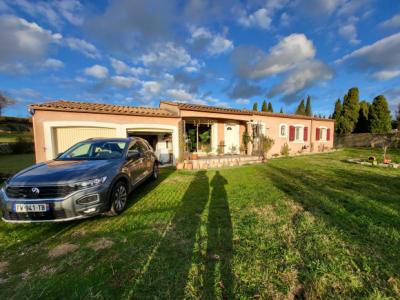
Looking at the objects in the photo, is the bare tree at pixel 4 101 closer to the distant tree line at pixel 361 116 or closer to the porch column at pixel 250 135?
the porch column at pixel 250 135

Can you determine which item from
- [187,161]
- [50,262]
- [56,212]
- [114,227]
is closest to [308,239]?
[114,227]

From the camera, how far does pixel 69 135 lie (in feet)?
25.7

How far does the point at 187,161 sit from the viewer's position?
954 centimetres

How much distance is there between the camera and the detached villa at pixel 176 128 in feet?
24.4

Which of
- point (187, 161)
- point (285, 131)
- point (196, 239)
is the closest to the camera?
point (196, 239)

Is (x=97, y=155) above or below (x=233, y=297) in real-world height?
above

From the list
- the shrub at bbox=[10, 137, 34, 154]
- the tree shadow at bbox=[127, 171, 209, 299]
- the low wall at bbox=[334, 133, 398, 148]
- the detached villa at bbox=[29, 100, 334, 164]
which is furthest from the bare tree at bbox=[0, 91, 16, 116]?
the low wall at bbox=[334, 133, 398, 148]

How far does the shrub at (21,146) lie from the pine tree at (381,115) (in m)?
40.6

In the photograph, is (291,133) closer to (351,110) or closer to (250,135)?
(250,135)

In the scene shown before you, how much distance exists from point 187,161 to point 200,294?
773 centimetres

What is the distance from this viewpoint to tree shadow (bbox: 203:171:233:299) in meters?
1.98

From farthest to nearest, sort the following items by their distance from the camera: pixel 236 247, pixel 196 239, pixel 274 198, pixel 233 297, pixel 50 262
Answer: pixel 274 198
pixel 196 239
pixel 236 247
pixel 50 262
pixel 233 297

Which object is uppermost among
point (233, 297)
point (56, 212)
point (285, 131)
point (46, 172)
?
point (285, 131)

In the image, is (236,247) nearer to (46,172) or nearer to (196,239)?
(196,239)
